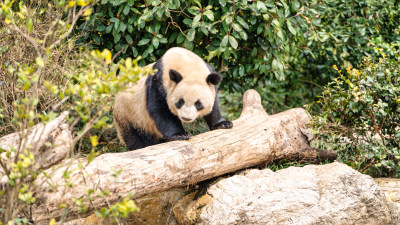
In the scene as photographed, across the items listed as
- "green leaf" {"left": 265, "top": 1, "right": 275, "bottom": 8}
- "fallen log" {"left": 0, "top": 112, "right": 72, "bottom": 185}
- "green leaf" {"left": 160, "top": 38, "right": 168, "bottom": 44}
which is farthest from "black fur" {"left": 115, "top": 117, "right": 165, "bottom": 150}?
"green leaf" {"left": 265, "top": 1, "right": 275, "bottom": 8}

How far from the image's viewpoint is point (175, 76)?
4.75 meters

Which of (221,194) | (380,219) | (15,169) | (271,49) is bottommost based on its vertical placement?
(380,219)

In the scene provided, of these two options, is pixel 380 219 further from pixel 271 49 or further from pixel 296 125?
pixel 271 49

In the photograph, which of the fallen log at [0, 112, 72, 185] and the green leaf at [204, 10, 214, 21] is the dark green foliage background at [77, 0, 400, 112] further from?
the fallen log at [0, 112, 72, 185]

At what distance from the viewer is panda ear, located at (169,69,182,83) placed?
470 centimetres

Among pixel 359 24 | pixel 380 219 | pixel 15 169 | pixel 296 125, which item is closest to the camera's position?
pixel 15 169

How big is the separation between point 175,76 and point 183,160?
0.98 metres

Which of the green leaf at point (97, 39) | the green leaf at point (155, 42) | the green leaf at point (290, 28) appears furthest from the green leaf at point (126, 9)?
the green leaf at point (290, 28)

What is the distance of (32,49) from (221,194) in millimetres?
2748

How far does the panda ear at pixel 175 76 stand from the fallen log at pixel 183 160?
67 cm

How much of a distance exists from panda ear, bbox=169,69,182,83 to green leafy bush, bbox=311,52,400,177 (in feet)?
5.71

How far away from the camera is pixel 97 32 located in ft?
19.9

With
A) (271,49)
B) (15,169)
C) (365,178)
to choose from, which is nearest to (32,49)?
(15,169)

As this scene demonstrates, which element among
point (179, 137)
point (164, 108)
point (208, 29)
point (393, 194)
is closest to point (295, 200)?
point (393, 194)
